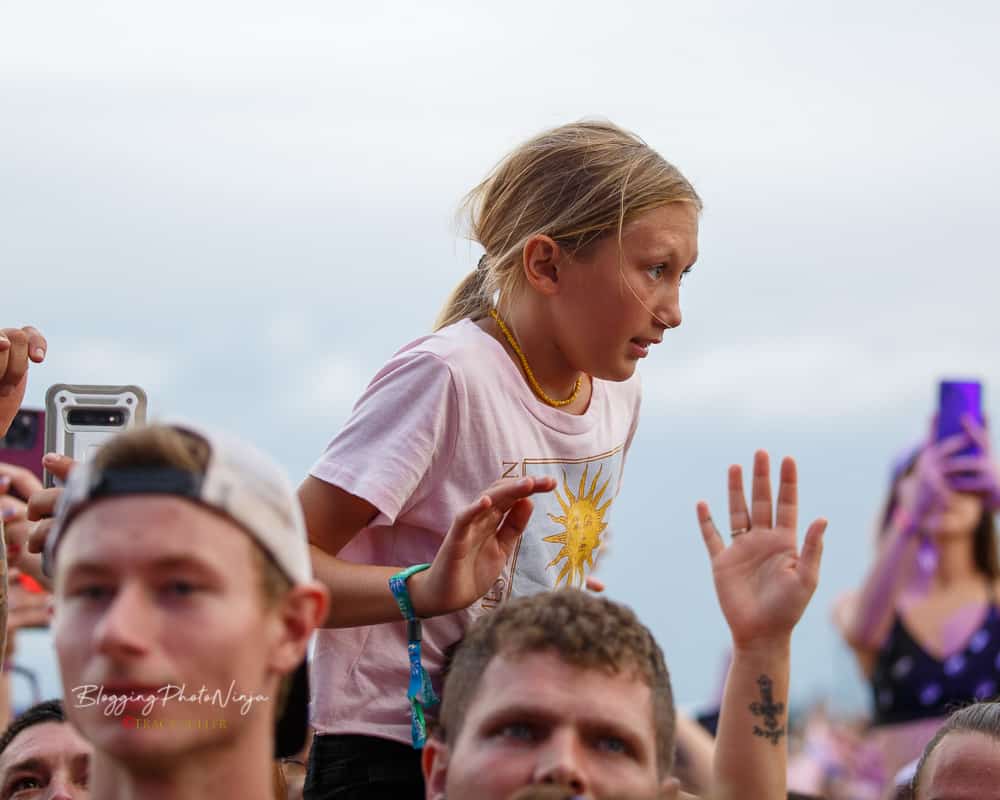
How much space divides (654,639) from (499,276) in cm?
98

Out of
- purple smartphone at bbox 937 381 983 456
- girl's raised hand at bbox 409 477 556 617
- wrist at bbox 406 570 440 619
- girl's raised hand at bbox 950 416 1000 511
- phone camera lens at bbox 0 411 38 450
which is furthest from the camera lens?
purple smartphone at bbox 937 381 983 456

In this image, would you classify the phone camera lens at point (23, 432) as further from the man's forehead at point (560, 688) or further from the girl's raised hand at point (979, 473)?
the girl's raised hand at point (979, 473)

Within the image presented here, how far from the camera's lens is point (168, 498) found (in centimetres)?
182

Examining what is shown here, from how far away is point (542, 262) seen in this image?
3170 mm

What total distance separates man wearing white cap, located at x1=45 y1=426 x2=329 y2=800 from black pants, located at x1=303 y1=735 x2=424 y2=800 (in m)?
0.96

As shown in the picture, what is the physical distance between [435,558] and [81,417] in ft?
2.59

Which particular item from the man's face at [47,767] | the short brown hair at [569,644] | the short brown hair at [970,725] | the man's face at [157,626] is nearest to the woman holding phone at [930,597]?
the short brown hair at [970,725]

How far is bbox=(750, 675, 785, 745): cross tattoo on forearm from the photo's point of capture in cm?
266

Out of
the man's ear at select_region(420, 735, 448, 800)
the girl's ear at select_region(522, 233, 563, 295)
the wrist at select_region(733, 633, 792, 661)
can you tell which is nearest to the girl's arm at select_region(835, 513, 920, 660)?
the girl's ear at select_region(522, 233, 563, 295)

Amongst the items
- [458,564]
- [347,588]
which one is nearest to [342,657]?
[347,588]

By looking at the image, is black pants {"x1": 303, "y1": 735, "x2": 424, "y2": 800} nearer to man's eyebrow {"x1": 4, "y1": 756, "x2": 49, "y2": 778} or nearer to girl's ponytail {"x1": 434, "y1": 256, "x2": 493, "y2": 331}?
man's eyebrow {"x1": 4, "y1": 756, "x2": 49, "y2": 778}

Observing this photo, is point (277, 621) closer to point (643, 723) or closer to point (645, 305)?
point (643, 723)

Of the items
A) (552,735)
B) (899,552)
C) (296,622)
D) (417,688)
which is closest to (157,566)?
(296,622)

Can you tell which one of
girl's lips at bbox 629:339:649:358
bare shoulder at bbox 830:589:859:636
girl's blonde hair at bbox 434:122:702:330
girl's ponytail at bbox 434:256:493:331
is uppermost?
girl's blonde hair at bbox 434:122:702:330
